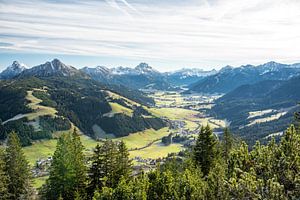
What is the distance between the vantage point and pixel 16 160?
8219 cm

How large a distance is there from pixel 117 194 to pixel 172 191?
7.79 metres

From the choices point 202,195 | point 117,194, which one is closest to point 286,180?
point 202,195

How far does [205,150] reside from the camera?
212 feet

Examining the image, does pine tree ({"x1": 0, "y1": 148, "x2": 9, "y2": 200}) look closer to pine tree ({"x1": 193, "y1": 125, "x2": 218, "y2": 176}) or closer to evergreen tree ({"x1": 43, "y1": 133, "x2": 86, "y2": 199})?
evergreen tree ({"x1": 43, "y1": 133, "x2": 86, "y2": 199})

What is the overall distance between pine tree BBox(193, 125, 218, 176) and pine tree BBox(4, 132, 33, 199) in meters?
41.0

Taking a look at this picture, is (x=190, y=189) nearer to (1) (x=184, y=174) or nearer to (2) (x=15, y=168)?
(1) (x=184, y=174)

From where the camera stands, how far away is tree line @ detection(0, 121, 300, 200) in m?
27.1

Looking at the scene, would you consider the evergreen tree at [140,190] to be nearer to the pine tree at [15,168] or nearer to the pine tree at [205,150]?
the pine tree at [205,150]

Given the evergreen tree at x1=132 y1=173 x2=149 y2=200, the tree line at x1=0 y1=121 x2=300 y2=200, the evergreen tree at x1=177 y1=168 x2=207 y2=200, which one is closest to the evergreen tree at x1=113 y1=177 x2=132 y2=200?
the tree line at x1=0 y1=121 x2=300 y2=200

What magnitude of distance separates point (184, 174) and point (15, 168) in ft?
165

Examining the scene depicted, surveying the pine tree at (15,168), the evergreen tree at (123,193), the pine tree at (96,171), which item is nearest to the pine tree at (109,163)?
the pine tree at (96,171)

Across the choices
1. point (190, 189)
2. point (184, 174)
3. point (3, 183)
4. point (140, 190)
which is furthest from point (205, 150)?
point (3, 183)

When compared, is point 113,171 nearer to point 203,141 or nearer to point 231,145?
point 203,141

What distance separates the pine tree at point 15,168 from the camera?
81419 mm
